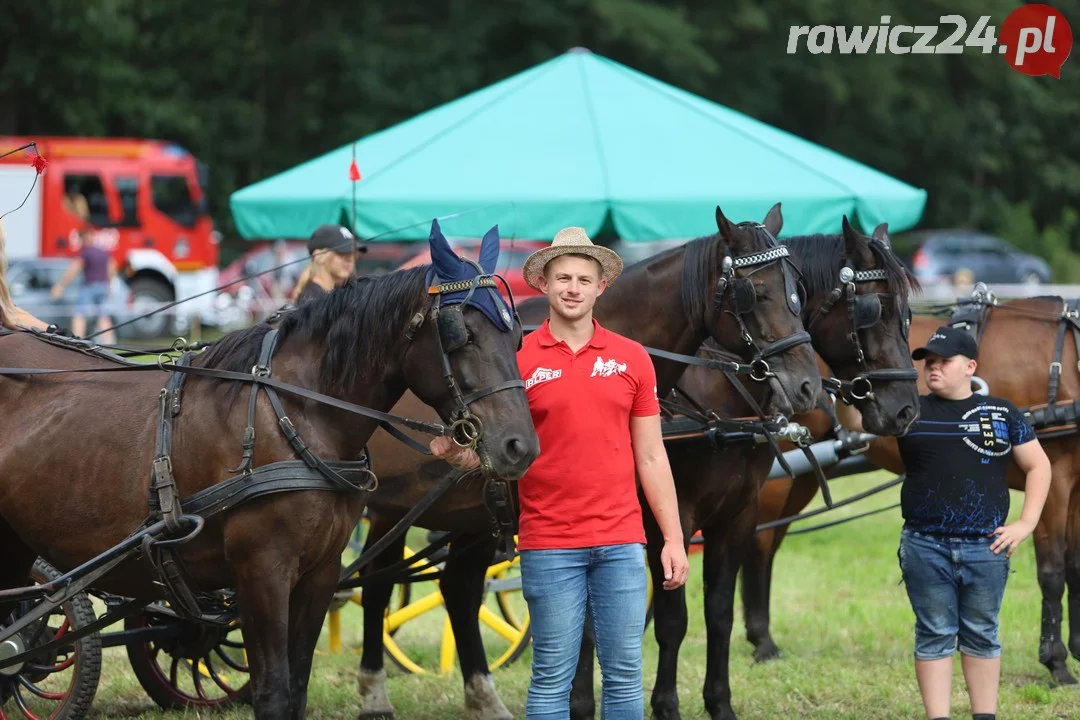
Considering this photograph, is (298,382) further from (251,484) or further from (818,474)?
(818,474)

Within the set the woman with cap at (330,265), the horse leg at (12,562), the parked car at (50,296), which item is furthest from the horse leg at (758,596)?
the parked car at (50,296)

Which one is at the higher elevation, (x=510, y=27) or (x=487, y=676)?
(x=510, y=27)

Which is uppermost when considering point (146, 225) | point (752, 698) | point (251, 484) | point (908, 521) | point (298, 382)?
point (146, 225)

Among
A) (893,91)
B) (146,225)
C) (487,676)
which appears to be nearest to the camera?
(487,676)

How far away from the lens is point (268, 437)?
3.84m

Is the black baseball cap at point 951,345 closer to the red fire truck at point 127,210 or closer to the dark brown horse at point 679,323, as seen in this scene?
the dark brown horse at point 679,323

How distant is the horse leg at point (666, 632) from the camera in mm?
5129

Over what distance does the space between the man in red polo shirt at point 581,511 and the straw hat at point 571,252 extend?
0.9 inches

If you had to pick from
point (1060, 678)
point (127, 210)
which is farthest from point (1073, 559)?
point (127, 210)

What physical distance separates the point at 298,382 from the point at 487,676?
2.07 metres

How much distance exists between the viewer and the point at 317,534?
3834 millimetres

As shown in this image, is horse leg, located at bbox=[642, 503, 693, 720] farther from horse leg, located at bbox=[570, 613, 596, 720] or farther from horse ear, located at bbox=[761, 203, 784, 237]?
horse ear, located at bbox=[761, 203, 784, 237]

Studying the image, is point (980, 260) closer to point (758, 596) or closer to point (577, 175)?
point (577, 175)

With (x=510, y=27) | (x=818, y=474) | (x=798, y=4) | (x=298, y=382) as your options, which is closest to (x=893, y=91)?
(x=798, y=4)
